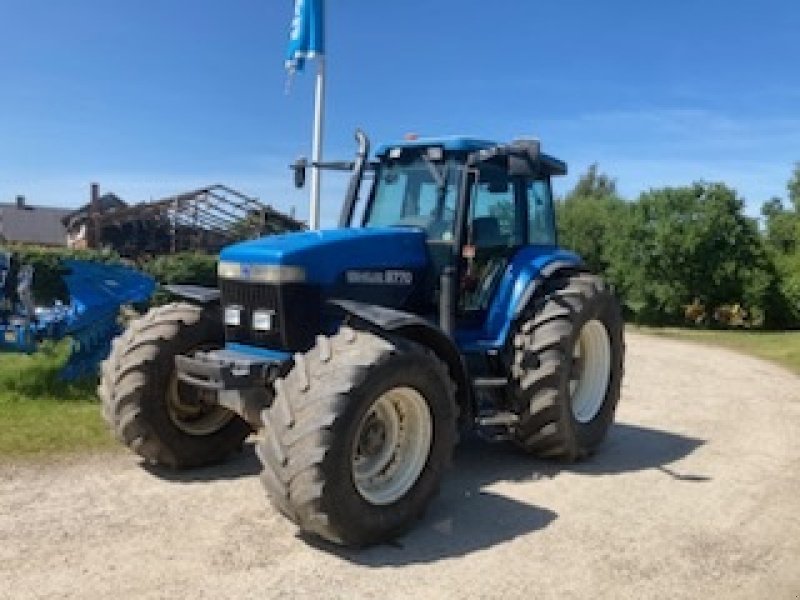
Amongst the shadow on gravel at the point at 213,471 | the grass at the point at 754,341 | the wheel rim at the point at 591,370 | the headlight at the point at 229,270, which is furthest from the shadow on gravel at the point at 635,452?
the grass at the point at 754,341

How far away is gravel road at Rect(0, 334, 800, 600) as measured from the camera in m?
4.69

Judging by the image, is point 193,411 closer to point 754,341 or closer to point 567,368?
point 567,368

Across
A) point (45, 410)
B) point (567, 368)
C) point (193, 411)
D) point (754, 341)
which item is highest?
point (567, 368)

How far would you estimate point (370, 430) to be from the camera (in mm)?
5617

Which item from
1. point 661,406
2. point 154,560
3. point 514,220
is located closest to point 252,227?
point 661,406

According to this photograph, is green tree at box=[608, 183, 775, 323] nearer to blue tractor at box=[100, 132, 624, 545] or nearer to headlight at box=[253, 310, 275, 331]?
blue tractor at box=[100, 132, 624, 545]

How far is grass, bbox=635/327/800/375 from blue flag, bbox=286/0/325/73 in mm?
10014

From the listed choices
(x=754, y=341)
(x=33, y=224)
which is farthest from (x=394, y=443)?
(x=33, y=224)

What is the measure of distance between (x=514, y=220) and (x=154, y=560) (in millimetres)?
4154

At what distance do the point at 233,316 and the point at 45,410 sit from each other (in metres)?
3.37

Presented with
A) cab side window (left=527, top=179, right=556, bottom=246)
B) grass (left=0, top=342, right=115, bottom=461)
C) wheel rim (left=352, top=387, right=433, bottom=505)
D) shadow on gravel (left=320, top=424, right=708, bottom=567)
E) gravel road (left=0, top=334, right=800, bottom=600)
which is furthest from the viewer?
cab side window (left=527, top=179, right=556, bottom=246)

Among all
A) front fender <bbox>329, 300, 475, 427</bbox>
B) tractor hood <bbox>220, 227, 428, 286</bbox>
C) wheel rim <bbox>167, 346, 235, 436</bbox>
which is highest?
tractor hood <bbox>220, 227, 428, 286</bbox>

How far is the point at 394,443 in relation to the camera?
569 cm

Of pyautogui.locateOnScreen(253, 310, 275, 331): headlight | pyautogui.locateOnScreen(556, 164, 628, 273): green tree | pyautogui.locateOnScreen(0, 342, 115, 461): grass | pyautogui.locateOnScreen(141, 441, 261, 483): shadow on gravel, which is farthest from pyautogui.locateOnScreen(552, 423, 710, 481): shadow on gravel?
pyautogui.locateOnScreen(556, 164, 628, 273): green tree
